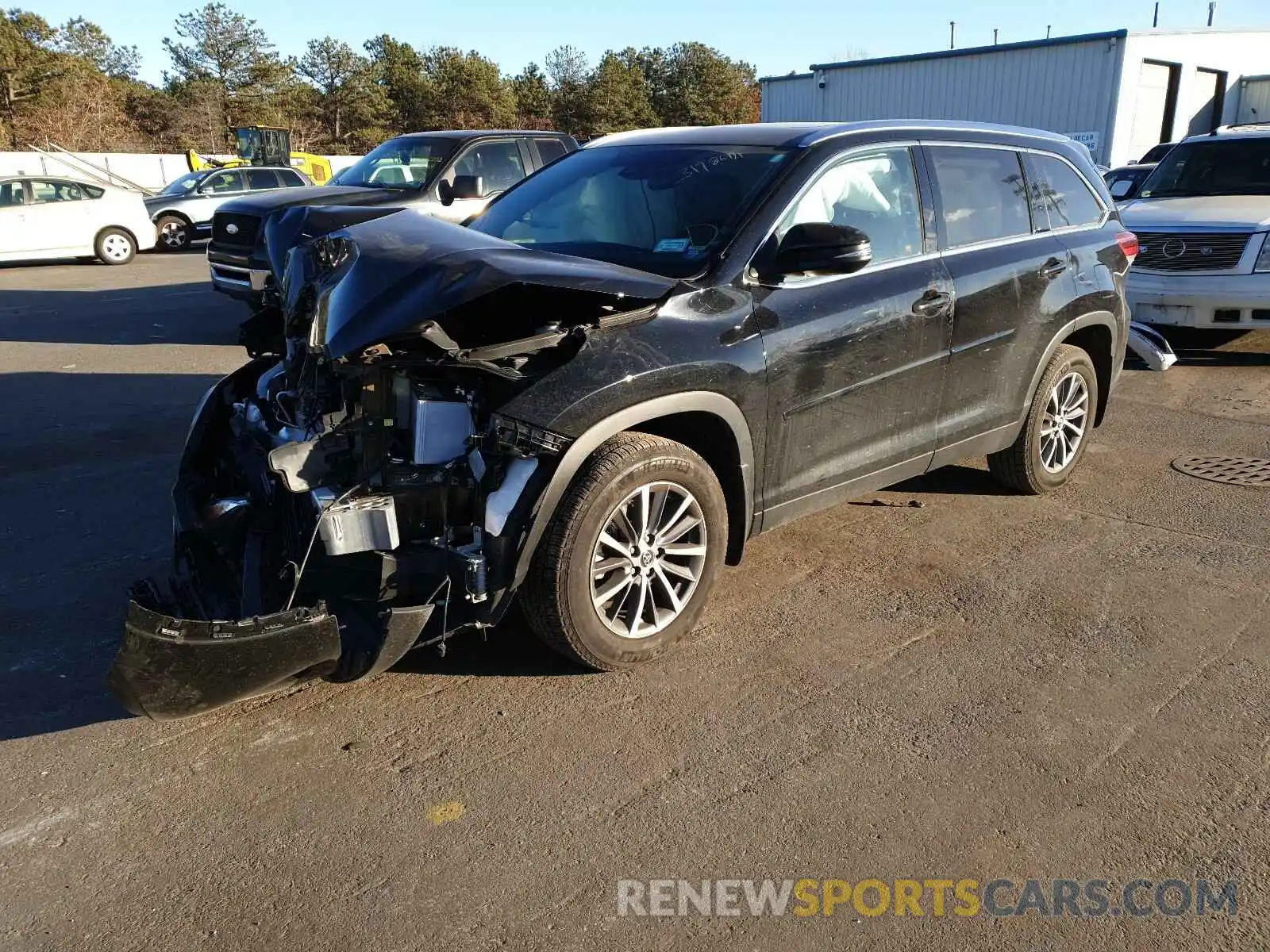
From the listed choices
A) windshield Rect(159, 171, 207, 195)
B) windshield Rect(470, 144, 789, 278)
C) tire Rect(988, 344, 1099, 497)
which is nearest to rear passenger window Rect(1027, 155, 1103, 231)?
tire Rect(988, 344, 1099, 497)

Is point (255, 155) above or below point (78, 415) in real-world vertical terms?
above

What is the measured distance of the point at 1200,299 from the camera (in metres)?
8.98

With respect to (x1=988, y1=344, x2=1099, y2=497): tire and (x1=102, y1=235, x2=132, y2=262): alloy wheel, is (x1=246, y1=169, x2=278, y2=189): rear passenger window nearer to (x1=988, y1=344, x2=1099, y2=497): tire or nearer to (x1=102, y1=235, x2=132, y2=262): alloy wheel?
(x1=102, y1=235, x2=132, y2=262): alloy wheel

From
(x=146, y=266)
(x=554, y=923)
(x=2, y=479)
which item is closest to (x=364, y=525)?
(x=554, y=923)

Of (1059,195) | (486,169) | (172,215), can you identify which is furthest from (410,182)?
(172,215)

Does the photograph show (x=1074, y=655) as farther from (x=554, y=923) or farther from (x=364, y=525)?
(x=364, y=525)

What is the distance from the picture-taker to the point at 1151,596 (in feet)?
14.7

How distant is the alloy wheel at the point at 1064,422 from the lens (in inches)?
222

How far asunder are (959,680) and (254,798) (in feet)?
8.07

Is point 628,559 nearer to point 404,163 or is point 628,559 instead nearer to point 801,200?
point 801,200

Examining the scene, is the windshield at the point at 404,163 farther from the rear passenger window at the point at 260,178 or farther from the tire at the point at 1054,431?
the rear passenger window at the point at 260,178

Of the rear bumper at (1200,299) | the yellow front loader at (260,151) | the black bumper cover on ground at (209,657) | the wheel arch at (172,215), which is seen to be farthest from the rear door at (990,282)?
the yellow front loader at (260,151)

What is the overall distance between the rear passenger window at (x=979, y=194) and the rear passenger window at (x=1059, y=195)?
0.13m

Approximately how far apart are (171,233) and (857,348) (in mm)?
Result: 19656
